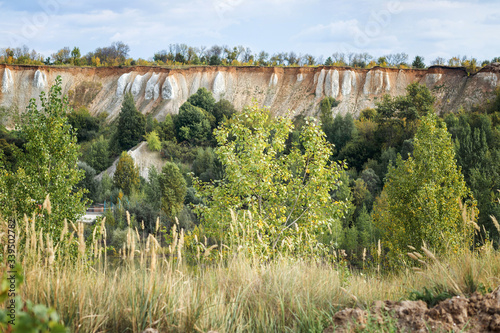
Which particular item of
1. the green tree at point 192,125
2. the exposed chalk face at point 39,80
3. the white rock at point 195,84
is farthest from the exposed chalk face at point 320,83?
the exposed chalk face at point 39,80

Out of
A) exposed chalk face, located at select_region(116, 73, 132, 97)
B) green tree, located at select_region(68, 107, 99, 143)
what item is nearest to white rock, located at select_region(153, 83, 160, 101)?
exposed chalk face, located at select_region(116, 73, 132, 97)

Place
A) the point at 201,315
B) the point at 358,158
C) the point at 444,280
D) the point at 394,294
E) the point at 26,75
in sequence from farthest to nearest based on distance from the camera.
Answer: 1. the point at 26,75
2. the point at 358,158
3. the point at 394,294
4. the point at 444,280
5. the point at 201,315

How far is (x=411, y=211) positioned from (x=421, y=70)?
2005 inches

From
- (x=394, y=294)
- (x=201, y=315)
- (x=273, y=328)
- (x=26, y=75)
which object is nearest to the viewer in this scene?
(x=201, y=315)

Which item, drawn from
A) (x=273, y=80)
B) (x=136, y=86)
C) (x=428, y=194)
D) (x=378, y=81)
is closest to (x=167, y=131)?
(x=136, y=86)

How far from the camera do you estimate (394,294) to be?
4414mm

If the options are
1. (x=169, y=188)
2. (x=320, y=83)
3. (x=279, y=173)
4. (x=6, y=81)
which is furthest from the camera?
(x=6, y=81)

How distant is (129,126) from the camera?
48906 mm

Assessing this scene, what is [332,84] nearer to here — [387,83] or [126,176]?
[387,83]

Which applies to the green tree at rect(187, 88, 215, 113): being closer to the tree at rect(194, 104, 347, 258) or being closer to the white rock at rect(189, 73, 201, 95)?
the white rock at rect(189, 73, 201, 95)

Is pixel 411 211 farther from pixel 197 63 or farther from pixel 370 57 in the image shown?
pixel 370 57

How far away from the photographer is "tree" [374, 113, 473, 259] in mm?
12156

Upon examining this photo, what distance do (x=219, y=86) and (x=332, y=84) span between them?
58.8 ft

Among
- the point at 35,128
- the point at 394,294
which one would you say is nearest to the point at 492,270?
the point at 394,294
